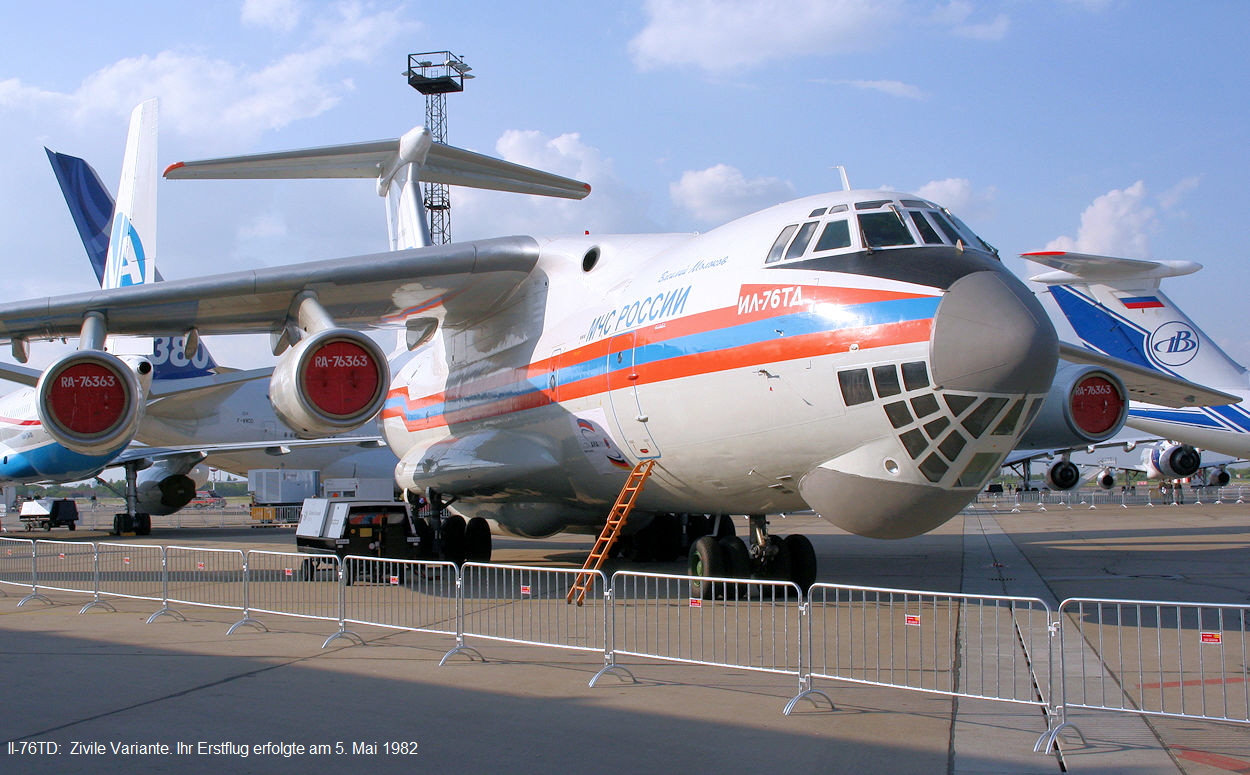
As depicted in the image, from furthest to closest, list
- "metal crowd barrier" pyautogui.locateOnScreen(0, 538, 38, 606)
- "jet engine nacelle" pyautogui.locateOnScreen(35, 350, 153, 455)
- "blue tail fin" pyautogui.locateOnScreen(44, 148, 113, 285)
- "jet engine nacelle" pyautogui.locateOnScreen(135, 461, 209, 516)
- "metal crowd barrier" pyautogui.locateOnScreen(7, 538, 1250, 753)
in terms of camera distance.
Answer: "jet engine nacelle" pyautogui.locateOnScreen(135, 461, 209, 516)
"blue tail fin" pyautogui.locateOnScreen(44, 148, 113, 285)
"metal crowd barrier" pyautogui.locateOnScreen(0, 538, 38, 606)
"jet engine nacelle" pyautogui.locateOnScreen(35, 350, 153, 455)
"metal crowd barrier" pyautogui.locateOnScreen(7, 538, 1250, 753)

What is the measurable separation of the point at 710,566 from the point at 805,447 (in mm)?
1867

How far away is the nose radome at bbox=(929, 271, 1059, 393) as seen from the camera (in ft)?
19.3

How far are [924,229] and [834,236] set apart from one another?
0.62 m

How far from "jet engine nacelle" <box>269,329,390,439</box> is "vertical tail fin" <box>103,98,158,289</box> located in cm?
711

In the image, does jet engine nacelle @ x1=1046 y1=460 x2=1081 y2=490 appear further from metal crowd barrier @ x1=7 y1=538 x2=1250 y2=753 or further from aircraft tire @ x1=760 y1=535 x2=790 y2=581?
aircraft tire @ x1=760 y1=535 x2=790 y2=581

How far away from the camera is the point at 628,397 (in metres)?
8.52

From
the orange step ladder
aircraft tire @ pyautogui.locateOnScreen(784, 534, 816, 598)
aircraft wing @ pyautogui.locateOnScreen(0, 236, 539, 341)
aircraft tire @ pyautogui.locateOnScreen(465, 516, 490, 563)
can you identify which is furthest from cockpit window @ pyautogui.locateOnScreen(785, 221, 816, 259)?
aircraft tire @ pyautogui.locateOnScreen(465, 516, 490, 563)

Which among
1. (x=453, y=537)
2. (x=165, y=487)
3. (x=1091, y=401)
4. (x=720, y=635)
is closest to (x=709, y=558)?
(x=720, y=635)

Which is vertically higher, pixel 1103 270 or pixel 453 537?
pixel 1103 270

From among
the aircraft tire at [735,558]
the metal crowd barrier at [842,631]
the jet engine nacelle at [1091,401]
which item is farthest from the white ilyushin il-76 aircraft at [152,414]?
the jet engine nacelle at [1091,401]

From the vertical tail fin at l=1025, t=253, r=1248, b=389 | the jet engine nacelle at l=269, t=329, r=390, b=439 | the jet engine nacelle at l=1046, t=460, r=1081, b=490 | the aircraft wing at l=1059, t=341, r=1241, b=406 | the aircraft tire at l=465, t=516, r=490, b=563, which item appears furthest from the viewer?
the jet engine nacelle at l=1046, t=460, r=1081, b=490

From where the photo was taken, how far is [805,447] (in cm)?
702

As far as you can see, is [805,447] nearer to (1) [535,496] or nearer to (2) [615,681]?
(2) [615,681]

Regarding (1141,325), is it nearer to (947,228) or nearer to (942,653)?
(947,228)
